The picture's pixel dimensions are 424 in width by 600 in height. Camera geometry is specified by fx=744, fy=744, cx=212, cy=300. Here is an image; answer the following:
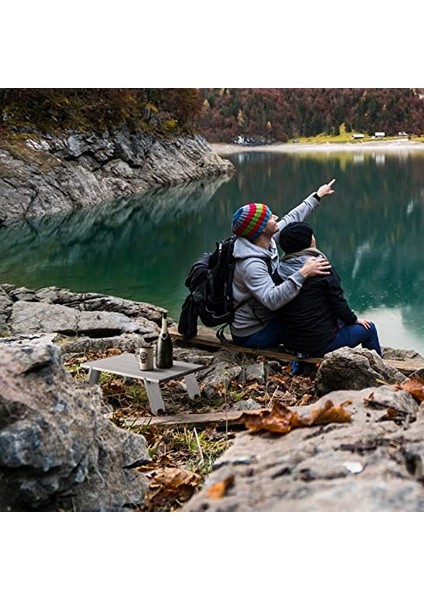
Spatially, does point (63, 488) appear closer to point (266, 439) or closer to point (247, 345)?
point (266, 439)

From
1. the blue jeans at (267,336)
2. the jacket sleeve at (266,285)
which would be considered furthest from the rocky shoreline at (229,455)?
the blue jeans at (267,336)

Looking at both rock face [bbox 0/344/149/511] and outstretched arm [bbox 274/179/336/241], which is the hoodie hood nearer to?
outstretched arm [bbox 274/179/336/241]

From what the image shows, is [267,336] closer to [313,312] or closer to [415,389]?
[313,312]

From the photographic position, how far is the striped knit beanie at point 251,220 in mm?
5686

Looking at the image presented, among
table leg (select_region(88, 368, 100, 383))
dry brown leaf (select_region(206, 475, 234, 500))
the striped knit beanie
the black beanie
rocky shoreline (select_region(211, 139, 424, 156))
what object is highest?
rocky shoreline (select_region(211, 139, 424, 156))

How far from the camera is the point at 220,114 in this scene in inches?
1200

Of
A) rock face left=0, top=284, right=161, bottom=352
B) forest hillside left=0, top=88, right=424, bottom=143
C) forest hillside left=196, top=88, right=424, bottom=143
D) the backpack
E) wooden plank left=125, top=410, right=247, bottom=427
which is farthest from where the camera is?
forest hillside left=0, top=88, right=424, bottom=143

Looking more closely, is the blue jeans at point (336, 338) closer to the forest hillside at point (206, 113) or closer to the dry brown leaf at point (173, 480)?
the dry brown leaf at point (173, 480)

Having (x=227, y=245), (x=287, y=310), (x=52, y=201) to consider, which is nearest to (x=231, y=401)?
(x=287, y=310)

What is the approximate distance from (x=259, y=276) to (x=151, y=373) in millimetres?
1249

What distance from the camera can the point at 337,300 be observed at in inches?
224

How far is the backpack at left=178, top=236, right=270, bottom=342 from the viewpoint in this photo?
19.4 ft

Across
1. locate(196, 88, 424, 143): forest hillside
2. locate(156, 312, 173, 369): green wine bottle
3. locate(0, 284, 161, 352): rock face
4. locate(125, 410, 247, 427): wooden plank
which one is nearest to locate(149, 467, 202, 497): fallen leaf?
locate(125, 410, 247, 427): wooden plank

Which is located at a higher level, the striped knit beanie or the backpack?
the striped knit beanie
